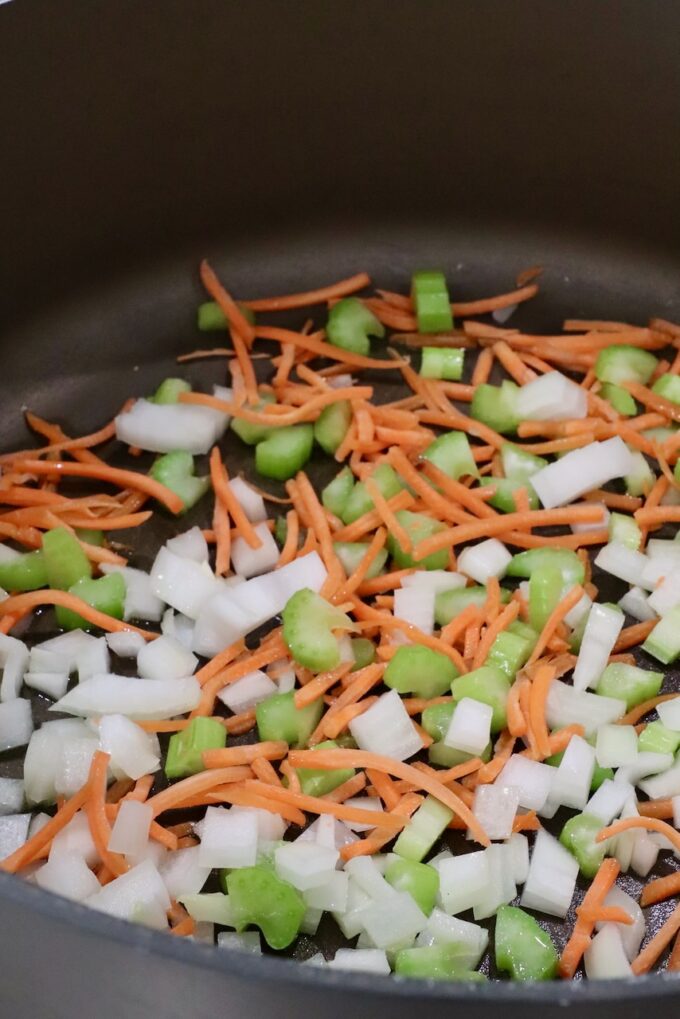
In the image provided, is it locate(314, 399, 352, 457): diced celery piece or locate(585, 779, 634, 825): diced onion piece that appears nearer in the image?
locate(585, 779, 634, 825): diced onion piece

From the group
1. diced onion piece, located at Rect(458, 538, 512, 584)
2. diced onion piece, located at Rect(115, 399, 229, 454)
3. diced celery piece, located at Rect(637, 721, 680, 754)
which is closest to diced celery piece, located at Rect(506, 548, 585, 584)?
diced onion piece, located at Rect(458, 538, 512, 584)

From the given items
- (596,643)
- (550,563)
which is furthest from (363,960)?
(550,563)

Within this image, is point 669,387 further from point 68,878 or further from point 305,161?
point 68,878

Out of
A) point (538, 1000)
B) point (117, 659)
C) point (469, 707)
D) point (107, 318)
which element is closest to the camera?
point (538, 1000)

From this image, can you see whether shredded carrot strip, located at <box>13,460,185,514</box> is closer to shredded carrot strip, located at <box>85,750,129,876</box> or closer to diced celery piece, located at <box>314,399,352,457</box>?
diced celery piece, located at <box>314,399,352,457</box>

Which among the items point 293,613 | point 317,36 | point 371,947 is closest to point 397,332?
point 317,36

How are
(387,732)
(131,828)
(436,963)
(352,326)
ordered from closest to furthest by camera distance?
(436,963)
(131,828)
(387,732)
(352,326)

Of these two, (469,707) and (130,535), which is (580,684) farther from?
(130,535)
